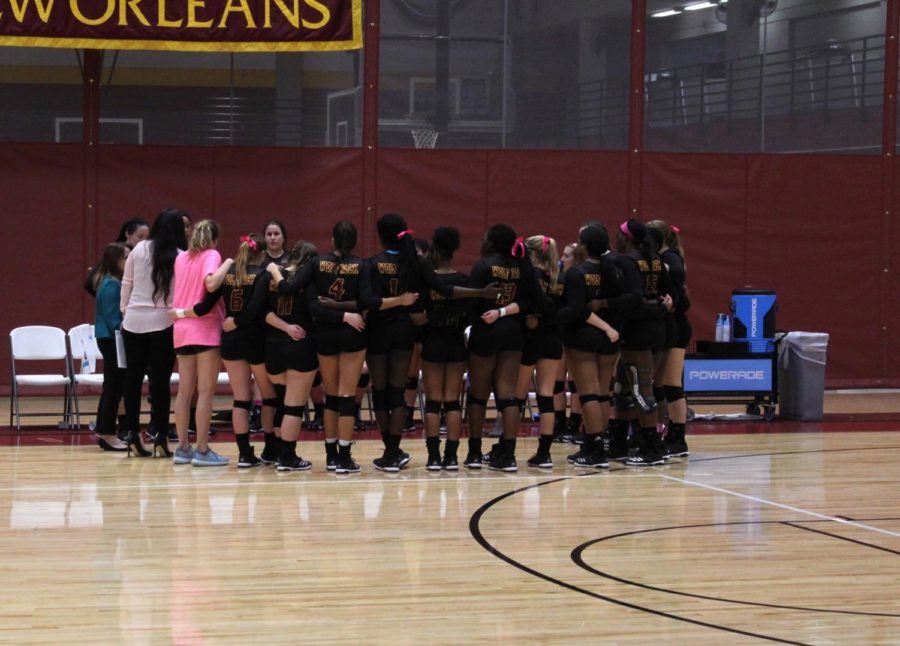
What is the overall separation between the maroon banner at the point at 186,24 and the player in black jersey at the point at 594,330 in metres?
6.40

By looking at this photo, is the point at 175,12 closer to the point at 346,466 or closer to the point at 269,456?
the point at 269,456

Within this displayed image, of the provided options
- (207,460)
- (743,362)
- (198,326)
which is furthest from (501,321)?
(743,362)

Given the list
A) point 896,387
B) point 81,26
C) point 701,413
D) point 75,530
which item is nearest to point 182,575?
point 75,530

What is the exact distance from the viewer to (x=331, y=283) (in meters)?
9.10

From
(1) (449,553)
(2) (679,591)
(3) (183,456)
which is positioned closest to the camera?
(2) (679,591)

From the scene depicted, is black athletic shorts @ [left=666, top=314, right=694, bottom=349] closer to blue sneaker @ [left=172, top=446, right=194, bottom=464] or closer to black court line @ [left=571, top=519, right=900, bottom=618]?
black court line @ [left=571, top=519, right=900, bottom=618]

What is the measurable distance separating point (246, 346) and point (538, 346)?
2133mm

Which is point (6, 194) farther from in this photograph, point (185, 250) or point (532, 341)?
point (532, 341)

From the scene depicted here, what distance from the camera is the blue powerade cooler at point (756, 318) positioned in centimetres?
1339

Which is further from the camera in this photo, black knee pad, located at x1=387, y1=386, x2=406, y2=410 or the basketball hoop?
the basketball hoop

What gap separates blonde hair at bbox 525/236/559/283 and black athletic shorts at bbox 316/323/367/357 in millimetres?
1484

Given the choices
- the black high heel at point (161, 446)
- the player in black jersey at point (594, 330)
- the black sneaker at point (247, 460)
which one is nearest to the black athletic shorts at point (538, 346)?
the player in black jersey at point (594, 330)

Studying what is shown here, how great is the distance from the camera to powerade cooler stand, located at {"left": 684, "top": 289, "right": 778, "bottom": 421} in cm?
1317

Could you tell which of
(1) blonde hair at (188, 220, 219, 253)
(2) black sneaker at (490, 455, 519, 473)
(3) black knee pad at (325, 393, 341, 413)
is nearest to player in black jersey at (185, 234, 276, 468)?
(1) blonde hair at (188, 220, 219, 253)
